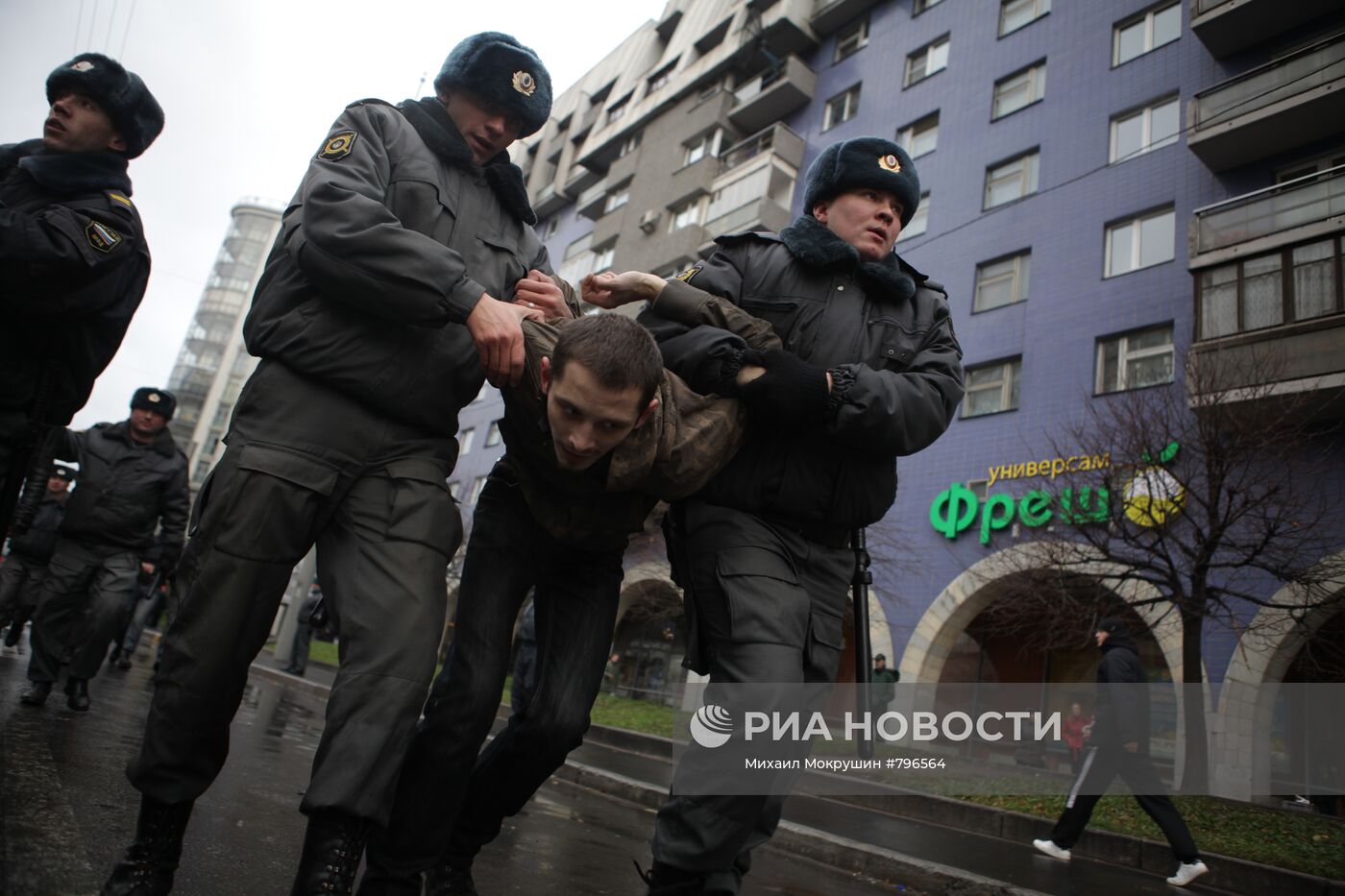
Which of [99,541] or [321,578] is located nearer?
[321,578]

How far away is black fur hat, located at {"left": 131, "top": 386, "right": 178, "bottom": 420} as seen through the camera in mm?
6533

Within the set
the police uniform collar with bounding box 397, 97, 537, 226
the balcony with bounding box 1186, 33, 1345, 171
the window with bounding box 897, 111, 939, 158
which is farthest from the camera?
the window with bounding box 897, 111, 939, 158

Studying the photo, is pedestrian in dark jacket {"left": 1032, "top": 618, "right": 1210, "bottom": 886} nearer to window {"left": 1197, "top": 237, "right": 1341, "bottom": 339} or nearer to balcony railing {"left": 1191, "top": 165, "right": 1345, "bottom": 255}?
window {"left": 1197, "top": 237, "right": 1341, "bottom": 339}

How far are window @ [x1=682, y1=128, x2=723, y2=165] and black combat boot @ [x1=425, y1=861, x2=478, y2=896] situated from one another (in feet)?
97.1

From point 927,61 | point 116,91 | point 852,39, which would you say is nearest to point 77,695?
point 116,91

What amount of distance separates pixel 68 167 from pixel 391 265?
1.99 metres

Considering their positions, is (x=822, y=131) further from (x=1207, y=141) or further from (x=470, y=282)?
(x=470, y=282)

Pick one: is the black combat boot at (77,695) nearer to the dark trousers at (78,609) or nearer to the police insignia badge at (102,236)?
the dark trousers at (78,609)

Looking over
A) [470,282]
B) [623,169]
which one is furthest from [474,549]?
[623,169]

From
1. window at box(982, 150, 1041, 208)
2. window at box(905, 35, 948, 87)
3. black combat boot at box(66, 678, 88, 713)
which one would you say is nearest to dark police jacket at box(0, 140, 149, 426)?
black combat boot at box(66, 678, 88, 713)

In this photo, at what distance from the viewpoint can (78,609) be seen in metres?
6.16

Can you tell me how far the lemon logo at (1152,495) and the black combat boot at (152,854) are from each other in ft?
37.6

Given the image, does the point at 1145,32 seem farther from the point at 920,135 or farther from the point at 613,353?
the point at 613,353

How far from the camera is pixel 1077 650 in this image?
715 inches
